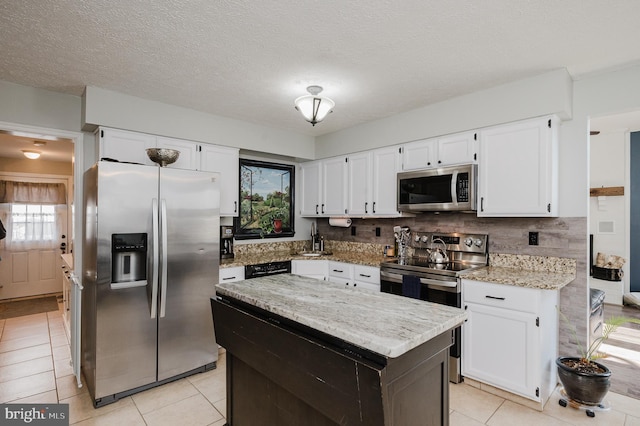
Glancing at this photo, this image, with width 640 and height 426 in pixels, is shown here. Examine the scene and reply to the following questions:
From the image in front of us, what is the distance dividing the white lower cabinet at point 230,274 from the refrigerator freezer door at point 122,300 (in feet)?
2.63

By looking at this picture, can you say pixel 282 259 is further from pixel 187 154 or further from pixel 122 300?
pixel 122 300

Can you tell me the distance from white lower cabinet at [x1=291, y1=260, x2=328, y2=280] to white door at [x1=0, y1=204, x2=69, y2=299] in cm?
476

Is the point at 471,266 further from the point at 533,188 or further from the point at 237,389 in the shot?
the point at 237,389

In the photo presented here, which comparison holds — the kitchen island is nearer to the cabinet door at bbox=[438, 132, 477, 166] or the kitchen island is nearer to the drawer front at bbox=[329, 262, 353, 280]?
the drawer front at bbox=[329, 262, 353, 280]

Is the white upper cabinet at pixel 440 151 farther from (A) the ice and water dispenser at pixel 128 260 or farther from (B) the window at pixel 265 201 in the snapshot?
(A) the ice and water dispenser at pixel 128 260

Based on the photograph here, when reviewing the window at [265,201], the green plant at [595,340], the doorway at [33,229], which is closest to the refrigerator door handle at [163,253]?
the window at [265,201]

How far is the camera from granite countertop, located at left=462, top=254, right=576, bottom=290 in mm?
2519

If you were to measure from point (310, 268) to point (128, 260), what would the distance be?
205cm

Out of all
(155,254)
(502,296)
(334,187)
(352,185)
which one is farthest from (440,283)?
(155,254)

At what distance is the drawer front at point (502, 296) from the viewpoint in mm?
2459

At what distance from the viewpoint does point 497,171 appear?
297 cm

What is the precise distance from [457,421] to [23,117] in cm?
430

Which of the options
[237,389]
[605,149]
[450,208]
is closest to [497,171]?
[450,208]

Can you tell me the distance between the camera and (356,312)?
1542 mm
